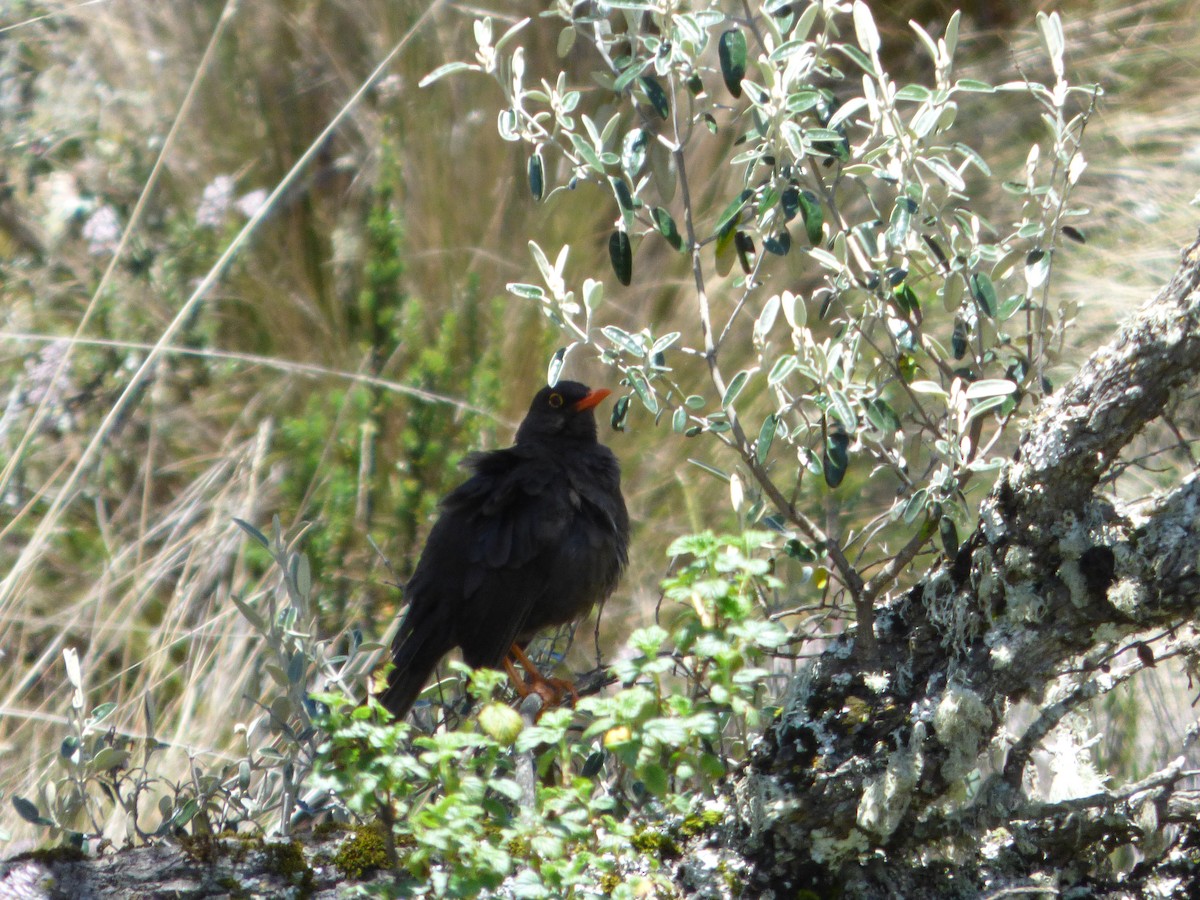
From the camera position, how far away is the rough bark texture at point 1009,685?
81.4 inches

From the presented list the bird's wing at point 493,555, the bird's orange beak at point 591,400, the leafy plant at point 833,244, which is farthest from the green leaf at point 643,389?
the bird's orange beak at point 591,400

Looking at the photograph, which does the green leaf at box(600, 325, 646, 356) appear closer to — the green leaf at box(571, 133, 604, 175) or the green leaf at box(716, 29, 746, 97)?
the green leaf at box(571, 133, 604, 175)

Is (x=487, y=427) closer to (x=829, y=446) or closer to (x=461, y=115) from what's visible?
(x=461, y=115)

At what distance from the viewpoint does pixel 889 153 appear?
98.2 inches

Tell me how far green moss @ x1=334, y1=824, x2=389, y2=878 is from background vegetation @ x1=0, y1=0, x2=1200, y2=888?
1.85m

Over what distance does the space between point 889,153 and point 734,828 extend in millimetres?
1379

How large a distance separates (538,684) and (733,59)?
2.26 metres

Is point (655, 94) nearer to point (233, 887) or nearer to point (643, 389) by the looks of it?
point (643, 389)

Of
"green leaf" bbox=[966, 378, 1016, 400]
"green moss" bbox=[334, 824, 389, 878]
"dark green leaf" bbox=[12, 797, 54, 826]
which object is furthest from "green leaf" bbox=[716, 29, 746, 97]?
"dark green leaf" bbox=[12, 797, 54, 826]

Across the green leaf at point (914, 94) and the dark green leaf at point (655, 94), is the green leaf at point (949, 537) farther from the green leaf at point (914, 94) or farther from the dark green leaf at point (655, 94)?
the dark green leaf at point (655, 94)

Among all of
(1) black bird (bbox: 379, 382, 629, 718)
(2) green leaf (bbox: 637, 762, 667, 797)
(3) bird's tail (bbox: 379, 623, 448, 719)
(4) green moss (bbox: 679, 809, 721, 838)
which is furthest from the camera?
(1) black bird (bbox: 379, 382, 629, 718)

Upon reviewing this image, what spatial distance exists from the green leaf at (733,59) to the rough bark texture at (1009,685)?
85 cm

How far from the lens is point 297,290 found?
21.3ft

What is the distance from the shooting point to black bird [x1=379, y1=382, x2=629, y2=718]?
13.2ft
